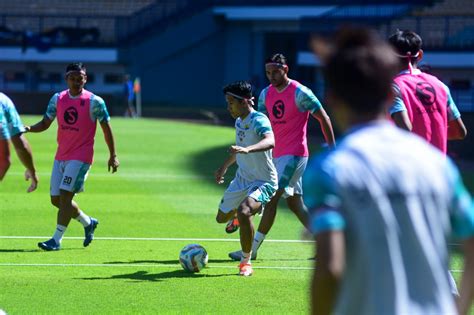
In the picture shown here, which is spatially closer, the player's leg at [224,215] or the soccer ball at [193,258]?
the soccer ball at [193,258]

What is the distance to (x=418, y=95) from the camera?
839 cm

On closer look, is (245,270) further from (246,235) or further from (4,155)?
(4,155)

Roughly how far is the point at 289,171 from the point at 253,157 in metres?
0.79

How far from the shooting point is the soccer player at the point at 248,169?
38.0 ft

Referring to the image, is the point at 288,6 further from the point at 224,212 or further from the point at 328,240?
the point at 328,240

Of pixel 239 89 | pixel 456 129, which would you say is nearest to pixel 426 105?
pixel 456 129

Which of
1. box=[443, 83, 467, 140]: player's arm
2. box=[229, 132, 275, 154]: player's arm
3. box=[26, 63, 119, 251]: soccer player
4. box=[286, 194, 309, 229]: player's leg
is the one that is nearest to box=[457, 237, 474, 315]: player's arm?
box=[443, 83, 467, 140]: player's arm

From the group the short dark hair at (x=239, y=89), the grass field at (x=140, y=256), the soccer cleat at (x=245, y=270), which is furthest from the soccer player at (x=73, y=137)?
the soccer cleat at (x=245, y=270)

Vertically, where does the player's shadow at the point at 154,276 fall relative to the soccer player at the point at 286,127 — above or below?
below

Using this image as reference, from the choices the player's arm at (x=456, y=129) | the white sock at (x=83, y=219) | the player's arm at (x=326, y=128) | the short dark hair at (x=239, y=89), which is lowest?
the white sock at (x=83, y=219)

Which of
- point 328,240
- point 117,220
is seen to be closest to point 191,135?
point 117,220

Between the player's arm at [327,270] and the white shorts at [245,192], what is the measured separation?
25.6 feet

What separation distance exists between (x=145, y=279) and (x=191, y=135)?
25.6m

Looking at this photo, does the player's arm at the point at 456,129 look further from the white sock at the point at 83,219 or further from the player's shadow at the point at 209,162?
the player's shadow at the point at 209,162
